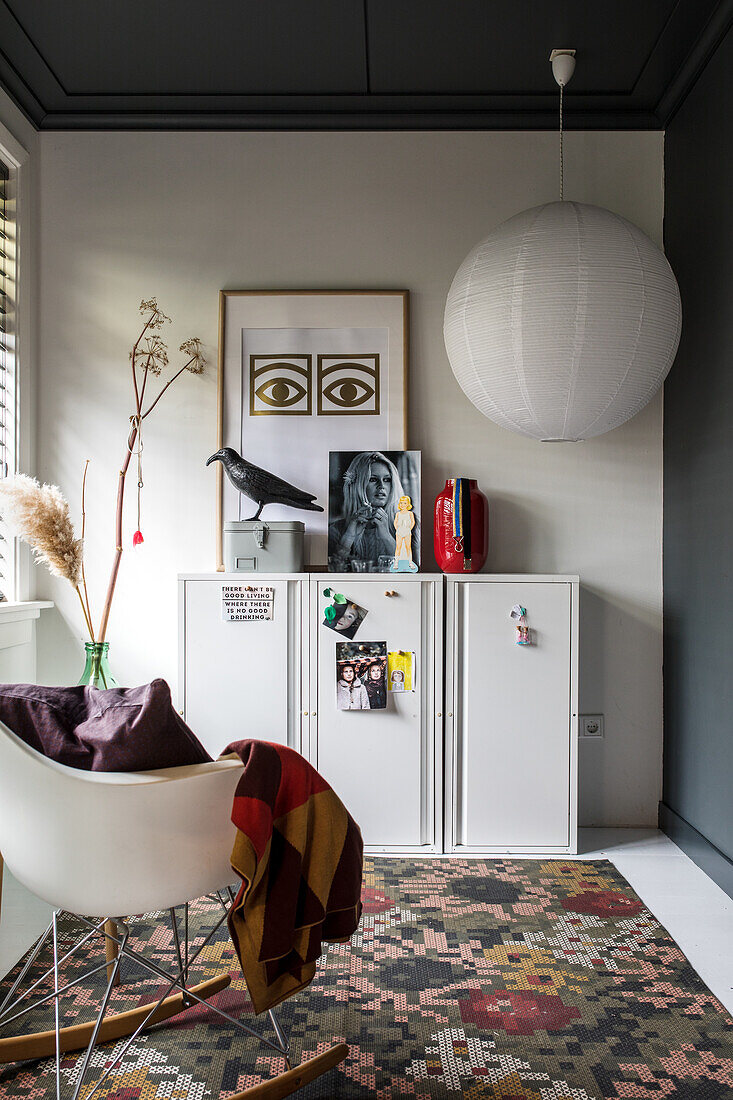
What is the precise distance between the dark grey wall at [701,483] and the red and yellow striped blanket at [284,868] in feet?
5.27

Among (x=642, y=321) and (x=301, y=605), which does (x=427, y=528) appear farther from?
(x=642, y=321)

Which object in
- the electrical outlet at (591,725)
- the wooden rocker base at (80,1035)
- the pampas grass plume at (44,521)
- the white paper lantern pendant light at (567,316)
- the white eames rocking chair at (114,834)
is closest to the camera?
the white eames rocking chair at (114,834)

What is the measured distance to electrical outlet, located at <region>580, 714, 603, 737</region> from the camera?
3354 millimetres

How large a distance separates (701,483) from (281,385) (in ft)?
5.33

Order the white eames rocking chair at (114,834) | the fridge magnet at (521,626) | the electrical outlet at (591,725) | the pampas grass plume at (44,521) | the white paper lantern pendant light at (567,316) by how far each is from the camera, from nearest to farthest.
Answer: the white eames rocking chair at (114,834) → the white paper lantern pendant light at (567,316) → the pampas grass plume at (44,521) → the fridge magnet at (521,626) → the electrical outlet at (591,725)

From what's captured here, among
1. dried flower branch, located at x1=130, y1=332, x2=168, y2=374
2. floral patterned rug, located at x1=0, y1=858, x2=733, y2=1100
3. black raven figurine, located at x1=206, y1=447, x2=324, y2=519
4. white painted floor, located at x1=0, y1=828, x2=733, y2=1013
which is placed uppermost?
dried flower branch, located at x1=130, y1=332, x2=168, y2=374

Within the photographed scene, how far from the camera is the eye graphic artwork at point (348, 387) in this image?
336 centimetres

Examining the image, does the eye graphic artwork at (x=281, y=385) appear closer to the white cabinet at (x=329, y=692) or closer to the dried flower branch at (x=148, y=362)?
the dried flower branch at (x=148, y=362)

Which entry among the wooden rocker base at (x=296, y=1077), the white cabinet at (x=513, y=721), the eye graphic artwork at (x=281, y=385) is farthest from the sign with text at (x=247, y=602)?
the wooden rocker base at (x=296, y=1077)

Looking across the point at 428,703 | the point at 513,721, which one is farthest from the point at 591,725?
the point at 428,703

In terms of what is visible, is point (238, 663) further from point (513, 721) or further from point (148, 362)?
point (148, 362)

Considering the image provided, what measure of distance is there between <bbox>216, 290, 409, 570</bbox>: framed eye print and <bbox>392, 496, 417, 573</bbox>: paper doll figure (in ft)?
0.95

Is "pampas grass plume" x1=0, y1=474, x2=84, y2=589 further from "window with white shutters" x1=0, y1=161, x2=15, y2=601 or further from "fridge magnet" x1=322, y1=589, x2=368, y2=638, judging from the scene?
"fridge magnet" x1=322, y1=589, x2=368, y2=638

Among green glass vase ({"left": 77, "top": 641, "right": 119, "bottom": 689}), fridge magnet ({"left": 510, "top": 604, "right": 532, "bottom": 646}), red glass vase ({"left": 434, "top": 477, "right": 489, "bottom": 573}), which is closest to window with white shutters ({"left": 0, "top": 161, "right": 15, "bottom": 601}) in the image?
green glass vase ({"left": 77, "top": 641, "right": 119, "bottom": 689})
